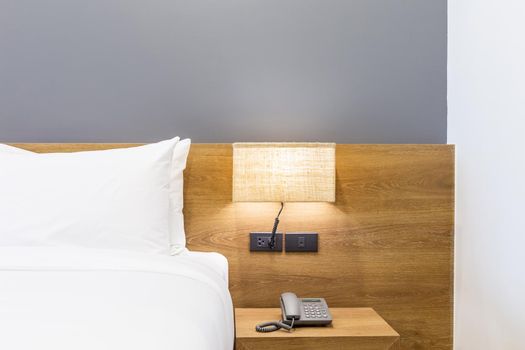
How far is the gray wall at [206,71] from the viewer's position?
210cm

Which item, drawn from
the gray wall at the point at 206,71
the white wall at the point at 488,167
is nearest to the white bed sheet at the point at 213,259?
the gray wall at the point at 206,71

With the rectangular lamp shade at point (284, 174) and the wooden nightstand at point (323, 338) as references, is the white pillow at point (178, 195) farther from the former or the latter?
the wooden nightstand at point (323, 338)

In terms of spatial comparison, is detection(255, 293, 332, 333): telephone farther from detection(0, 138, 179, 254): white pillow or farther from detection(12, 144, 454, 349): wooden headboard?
detection(0, 138, 179, 254): white pillow

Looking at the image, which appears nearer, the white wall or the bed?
the bed

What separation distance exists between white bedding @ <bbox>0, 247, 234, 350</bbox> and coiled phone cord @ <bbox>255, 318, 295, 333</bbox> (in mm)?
176

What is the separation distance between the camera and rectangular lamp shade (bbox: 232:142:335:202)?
6.03ft

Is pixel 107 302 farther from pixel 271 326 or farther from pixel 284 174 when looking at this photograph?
pixel 284 174

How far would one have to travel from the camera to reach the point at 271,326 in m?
1.65

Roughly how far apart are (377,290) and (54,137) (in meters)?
1.54

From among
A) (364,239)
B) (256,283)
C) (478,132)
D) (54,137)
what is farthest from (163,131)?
(478,132)

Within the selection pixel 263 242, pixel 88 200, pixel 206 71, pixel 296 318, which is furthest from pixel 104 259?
pixel 206 71

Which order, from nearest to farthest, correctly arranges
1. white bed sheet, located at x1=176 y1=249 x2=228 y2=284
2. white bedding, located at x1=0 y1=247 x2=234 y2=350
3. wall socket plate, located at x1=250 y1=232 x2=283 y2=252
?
white bedding, located at x1=0 y1=247 x2=234 y2=350 → white bed sheet, located at x1=176 y1=249 x2=228 y2=284 → wall socket plate, located at x1=250 y1=232 x2=283 y2=252

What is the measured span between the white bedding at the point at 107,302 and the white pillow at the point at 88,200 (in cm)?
12

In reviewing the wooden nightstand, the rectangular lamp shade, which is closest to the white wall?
the wooden nightstand
